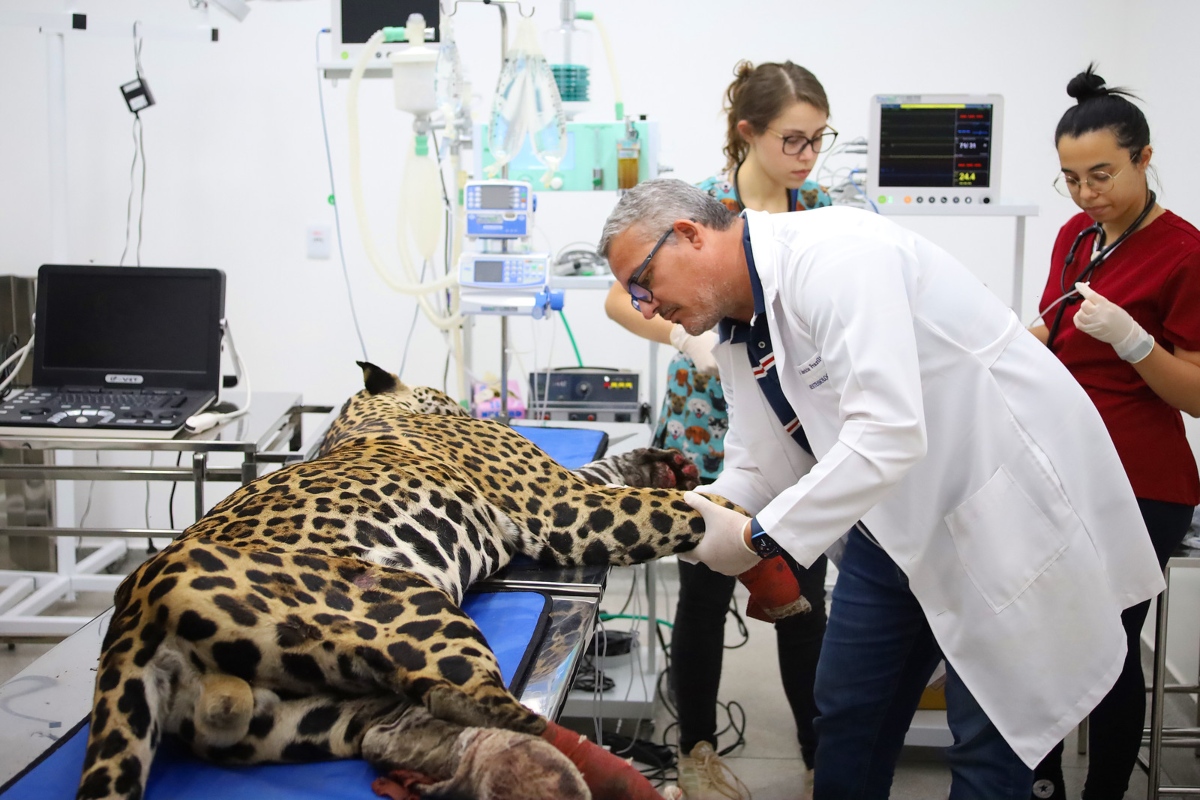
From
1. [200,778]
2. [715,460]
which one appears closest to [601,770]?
[200,778]

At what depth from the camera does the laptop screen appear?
262cm

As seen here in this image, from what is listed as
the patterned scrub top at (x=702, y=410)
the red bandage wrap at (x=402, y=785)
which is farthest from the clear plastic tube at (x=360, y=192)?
the red bandage wrap at (x=402, y=785)

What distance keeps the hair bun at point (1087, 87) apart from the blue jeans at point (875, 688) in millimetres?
1065

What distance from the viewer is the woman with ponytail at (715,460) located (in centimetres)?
224

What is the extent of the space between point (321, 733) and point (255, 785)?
92 millimetres

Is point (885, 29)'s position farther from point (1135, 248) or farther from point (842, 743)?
point (842, 743)

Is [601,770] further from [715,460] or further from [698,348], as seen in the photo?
[715,460]

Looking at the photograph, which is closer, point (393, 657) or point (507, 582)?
point (393, 657)

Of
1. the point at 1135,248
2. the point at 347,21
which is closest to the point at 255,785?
the point at 1135,248

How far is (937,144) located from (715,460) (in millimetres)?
1059

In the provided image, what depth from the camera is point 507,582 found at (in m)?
1.64

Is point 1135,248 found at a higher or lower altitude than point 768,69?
lower

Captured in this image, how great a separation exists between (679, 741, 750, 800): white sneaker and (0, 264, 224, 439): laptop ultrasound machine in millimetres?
1430

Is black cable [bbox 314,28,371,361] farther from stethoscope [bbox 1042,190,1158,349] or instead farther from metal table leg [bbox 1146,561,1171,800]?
metal table leg [bbox 1146,561,1171,800]
